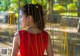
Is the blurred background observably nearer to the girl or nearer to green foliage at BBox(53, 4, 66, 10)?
green foliage at BBox(53, 4, 66, 10)

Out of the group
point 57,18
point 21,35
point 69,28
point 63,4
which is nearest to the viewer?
point 21,35

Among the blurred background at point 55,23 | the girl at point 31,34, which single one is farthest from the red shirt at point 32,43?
the blurred background at point 55,23

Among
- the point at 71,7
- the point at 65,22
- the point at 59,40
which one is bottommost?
the point at 59,40

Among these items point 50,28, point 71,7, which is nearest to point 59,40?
point 50,28

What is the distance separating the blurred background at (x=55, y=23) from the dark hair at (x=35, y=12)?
101mm

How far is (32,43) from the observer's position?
4.34 ft

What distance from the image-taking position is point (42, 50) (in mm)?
1348

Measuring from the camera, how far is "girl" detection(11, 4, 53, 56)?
1.29 m

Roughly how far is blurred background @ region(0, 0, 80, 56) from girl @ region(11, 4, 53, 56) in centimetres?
12

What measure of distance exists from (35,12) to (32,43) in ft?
0.51

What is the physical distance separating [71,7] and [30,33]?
35 centimetres

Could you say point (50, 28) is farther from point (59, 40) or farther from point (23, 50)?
point (23, 50)

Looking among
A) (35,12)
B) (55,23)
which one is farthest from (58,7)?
(35,12)

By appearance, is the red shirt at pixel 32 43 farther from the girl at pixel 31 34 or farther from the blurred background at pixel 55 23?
the blurred background at pixel 55 23
